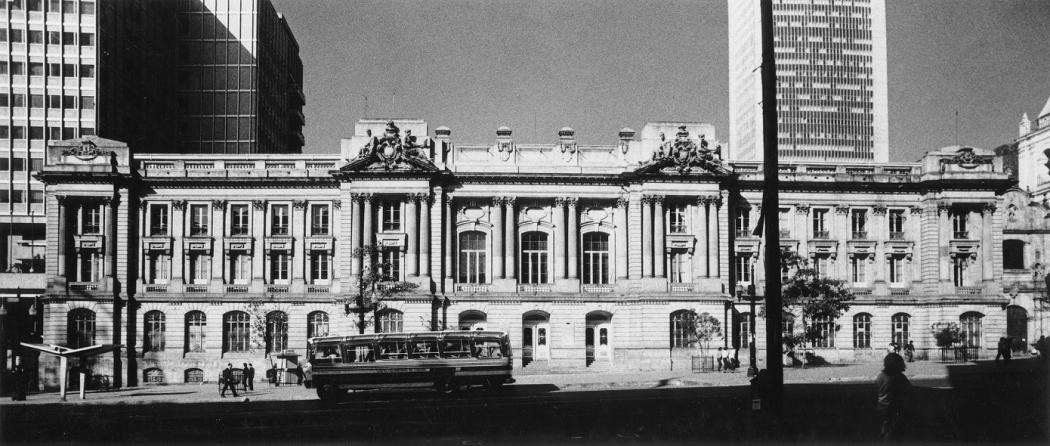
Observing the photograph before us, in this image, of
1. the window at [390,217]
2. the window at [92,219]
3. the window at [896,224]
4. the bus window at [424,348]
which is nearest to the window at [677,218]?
the window at [896,224]

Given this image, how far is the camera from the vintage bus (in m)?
40.7

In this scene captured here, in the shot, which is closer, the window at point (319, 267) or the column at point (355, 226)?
the column at point (355, 226)

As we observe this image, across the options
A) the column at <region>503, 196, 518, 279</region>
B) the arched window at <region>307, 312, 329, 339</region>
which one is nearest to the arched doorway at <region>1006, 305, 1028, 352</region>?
the column at <region>503, 196, 518, 279</region>

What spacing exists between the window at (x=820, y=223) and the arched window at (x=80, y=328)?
49.7 metres

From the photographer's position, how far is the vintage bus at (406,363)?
133 ft

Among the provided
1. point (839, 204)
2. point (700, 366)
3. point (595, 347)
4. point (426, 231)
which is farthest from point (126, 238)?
point (839, 204)

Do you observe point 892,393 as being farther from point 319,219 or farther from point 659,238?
point 319,219

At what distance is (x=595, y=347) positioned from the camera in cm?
6244

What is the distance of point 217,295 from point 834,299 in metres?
40.0

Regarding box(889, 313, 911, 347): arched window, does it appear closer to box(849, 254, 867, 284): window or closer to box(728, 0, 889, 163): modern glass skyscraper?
box(849, 254, 867, 284): window

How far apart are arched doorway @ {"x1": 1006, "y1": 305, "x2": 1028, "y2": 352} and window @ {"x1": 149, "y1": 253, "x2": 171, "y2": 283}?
59.8 metres

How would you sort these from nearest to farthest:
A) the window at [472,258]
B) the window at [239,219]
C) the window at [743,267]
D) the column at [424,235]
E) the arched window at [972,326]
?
the column at [424,235]
the window at [472,258]
the arched window at [972,326]
the window at [239,219]
the window at [743,267]

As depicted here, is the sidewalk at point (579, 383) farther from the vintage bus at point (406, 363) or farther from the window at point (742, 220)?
the window at point (742, 220)

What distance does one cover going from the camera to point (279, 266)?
210ft
